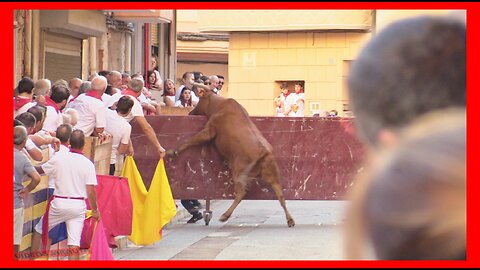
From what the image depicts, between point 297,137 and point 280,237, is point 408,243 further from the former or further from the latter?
point 297,137

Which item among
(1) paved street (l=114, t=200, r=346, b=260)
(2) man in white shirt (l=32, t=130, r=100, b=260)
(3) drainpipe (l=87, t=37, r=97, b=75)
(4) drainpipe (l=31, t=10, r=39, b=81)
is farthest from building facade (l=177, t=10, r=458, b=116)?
(2) man in white shirt (l=32, t=130, r=100, b=260)

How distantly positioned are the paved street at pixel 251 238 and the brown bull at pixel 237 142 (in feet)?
1.81

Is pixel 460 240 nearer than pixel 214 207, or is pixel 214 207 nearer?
pixel 460 240

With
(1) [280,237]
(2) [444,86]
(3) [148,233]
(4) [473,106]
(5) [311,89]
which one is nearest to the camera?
(2) [444,86]

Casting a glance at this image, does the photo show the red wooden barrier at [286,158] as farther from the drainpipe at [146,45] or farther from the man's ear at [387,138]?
the drainpipe at [146,45]

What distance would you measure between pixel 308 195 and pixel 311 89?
18427 mm

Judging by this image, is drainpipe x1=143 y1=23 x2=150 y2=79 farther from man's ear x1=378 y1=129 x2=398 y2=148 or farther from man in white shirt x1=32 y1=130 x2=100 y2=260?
man's ear x1=378 y1=129 x2=398 y2=148


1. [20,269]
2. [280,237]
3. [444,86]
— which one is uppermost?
[444,86]

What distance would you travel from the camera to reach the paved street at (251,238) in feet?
37.2

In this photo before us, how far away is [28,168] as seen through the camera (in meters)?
8.12

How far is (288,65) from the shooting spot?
33.9 meters

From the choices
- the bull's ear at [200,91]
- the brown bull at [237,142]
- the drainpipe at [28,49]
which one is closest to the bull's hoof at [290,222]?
the brown bull at [237,142]

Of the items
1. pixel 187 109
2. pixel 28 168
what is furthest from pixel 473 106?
pixel 187 109

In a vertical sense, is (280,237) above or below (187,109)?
below
